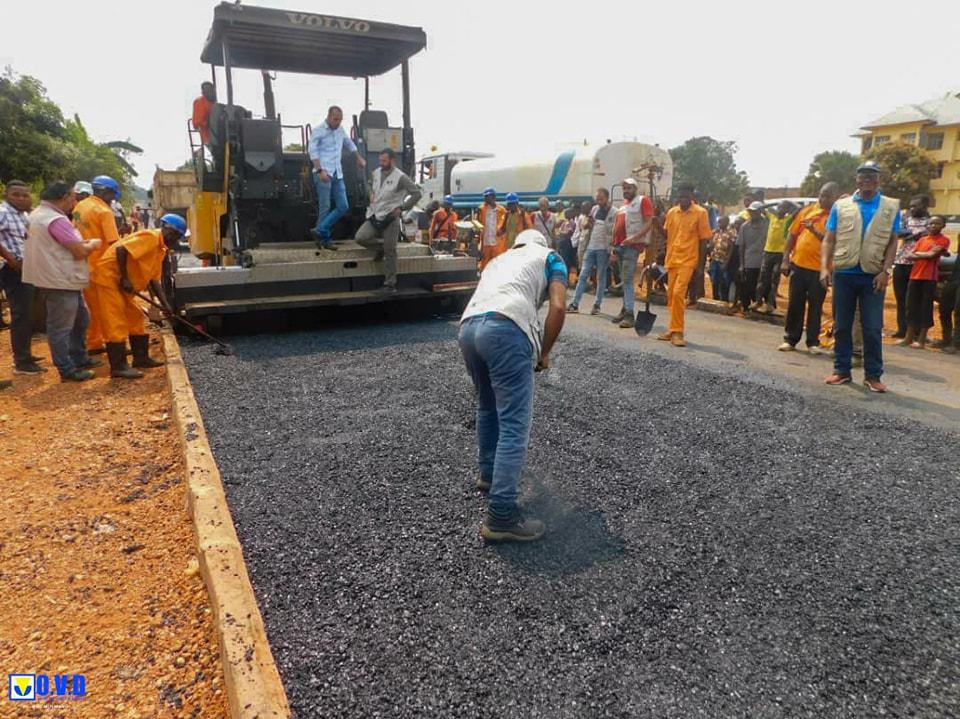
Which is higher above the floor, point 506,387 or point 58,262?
point 58,262

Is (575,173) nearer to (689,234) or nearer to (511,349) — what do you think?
(689,234)

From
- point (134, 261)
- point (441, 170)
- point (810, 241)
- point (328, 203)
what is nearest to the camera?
point (134, 261)

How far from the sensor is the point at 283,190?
7332 millimetres

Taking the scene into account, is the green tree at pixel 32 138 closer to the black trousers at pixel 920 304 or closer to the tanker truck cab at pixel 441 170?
the tanker truck cab at pixel 441 170

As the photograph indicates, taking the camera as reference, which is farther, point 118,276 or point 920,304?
point 920,304

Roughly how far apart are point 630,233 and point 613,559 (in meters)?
5.79

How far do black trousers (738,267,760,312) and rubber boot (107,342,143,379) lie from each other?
26.1ft

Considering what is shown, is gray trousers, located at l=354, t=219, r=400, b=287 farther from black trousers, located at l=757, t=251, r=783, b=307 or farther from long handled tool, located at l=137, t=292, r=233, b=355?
black trousers, located at l=757, t=251, r=783, b=307

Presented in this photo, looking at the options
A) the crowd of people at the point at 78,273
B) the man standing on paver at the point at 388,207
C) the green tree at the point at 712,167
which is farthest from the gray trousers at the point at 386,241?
the green tree at the point at 712,167

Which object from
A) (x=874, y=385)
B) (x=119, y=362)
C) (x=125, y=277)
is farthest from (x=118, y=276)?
(x=874, y=385)

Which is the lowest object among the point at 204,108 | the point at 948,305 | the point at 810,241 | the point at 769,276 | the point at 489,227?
the point at 948,305

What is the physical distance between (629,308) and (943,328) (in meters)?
3.52

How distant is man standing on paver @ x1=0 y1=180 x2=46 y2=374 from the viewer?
587 centimetres

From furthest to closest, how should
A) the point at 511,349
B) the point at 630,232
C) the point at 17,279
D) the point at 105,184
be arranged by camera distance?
1. the point at 630,232
2. the point at 17,279
3. the point at 105,184
4. the point at 511,349
